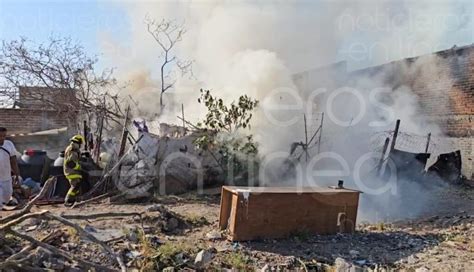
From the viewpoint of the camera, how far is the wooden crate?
17.7 feet

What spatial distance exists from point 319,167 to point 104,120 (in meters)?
5.80

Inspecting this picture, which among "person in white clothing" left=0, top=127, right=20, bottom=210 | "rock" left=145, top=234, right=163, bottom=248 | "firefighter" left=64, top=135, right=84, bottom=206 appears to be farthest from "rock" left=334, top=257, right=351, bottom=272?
"firefighter" left=64, top=135, right=84, bottom=206

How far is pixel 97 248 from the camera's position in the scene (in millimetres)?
4848

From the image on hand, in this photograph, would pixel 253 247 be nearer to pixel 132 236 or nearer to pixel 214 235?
pixel 214 235

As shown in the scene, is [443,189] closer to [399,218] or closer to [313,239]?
[399,218]

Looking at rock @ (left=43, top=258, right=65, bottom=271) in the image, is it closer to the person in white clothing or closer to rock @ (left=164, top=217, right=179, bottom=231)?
rock @ (left=164, top=217, right=179, bottom=231)

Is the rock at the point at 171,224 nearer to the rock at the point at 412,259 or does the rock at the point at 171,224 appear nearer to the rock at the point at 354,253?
the rock at the point at 354,253

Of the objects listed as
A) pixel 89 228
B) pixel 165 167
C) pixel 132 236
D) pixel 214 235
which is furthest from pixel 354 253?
pixel 165 167

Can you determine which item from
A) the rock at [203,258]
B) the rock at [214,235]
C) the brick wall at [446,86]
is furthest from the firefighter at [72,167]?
the brick wall at [446,86]

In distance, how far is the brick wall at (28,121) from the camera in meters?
14.9

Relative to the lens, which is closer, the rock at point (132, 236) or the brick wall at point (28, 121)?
the rock at point (132, 236)

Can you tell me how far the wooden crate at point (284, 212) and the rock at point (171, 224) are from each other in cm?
72

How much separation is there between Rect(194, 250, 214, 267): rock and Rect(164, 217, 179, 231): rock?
1299 mm

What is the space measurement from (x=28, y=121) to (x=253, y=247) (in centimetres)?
1272
